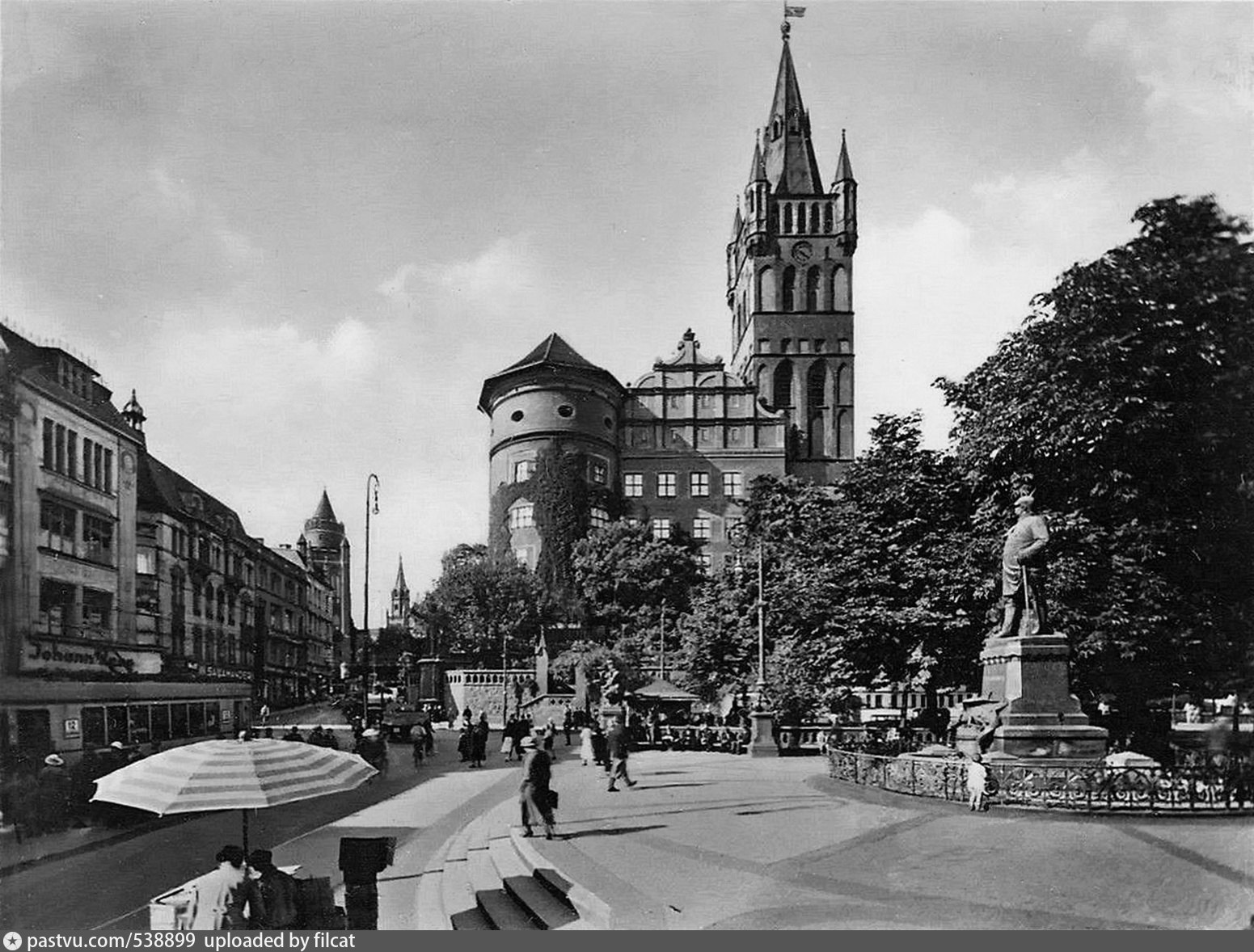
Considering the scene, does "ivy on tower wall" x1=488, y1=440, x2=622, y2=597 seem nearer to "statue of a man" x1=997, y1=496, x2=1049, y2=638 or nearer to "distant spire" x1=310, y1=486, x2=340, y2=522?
"statue of a man" x1=997, y1=496, x2=1049, y2=638

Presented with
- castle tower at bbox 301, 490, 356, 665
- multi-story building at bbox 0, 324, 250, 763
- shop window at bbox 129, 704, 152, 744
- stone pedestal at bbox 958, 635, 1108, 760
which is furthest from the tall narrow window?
castle tower at bbox 301, 490, 356, 665

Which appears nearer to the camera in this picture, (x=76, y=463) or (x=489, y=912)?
(x=489, y=912)

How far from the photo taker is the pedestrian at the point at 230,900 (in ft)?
25.2

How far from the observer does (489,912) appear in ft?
33.8

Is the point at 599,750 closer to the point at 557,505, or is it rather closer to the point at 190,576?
the point at 190,576

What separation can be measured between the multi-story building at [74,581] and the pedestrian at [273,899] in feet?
25.9

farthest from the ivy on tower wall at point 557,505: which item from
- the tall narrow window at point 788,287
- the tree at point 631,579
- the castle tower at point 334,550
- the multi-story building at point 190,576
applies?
the castle tower at point 334,550

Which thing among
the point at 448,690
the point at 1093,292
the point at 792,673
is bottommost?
the point at 448,690

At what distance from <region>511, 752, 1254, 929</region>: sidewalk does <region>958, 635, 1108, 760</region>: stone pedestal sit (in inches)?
64.0

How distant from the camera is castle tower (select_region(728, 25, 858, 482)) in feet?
280

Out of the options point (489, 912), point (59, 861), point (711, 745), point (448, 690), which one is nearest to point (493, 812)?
point (59, 861)

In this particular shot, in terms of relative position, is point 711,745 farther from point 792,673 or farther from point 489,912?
point 489,912

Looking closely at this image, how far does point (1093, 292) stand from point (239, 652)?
33.3 meters

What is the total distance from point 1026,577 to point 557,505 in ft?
197
